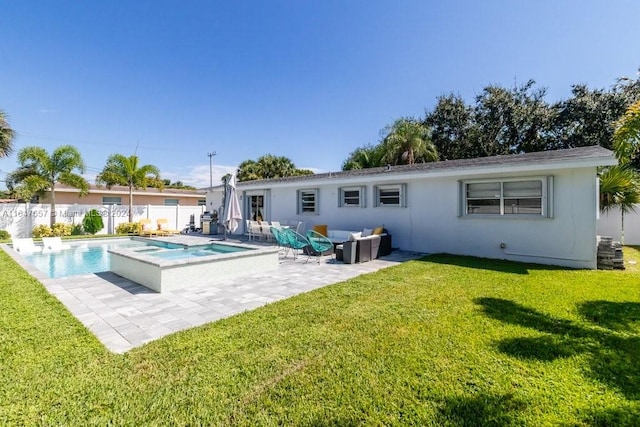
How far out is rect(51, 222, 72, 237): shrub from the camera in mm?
18266

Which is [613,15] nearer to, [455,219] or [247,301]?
[455,219]

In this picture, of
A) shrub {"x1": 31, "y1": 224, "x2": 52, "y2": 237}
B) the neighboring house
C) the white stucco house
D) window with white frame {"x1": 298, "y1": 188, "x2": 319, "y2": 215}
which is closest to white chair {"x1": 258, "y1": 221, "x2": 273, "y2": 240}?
window with white frame {"x1": 298, "y1": 188, "x2": 319, "y2": 215}

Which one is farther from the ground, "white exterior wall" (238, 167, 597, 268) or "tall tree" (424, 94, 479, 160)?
"tall tree" (424, 94, 479, 160)

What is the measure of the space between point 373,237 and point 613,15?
48.0 ft

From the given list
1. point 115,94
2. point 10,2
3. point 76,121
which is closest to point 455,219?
point 10,2

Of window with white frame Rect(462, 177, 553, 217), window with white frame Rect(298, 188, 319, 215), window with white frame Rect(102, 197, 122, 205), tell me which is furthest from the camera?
window with white frame Rect(102, 197, 122, 205)

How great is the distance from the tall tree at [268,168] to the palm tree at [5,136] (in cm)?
2338

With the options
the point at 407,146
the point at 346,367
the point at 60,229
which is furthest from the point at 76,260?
the point at 407,146

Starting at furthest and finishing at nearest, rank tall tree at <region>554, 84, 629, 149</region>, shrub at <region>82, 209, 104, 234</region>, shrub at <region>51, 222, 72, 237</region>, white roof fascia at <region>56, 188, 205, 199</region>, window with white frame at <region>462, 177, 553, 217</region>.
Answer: white roof fascia at <region>56, 188, 205, 199</region>, tall tree at <region>554, 84, 629, 149</region>, shrub at <region>82, 209, 104, 234</region>, shrub at <region>51, 222, 72, 237</region>, window with white frame at <region>462, 177, 553, 217</region>

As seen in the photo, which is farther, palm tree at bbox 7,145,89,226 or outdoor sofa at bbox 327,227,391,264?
palm tree at bbox 7,145,89,226

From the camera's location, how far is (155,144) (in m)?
38.4

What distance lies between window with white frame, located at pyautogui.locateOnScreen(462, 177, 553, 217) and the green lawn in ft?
15.3

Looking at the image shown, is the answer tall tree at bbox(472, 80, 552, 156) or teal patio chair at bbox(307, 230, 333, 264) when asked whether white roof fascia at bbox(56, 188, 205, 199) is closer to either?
teal patio chair at bbox(307, 230, 333, 264)

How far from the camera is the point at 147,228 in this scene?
71.1 ft
